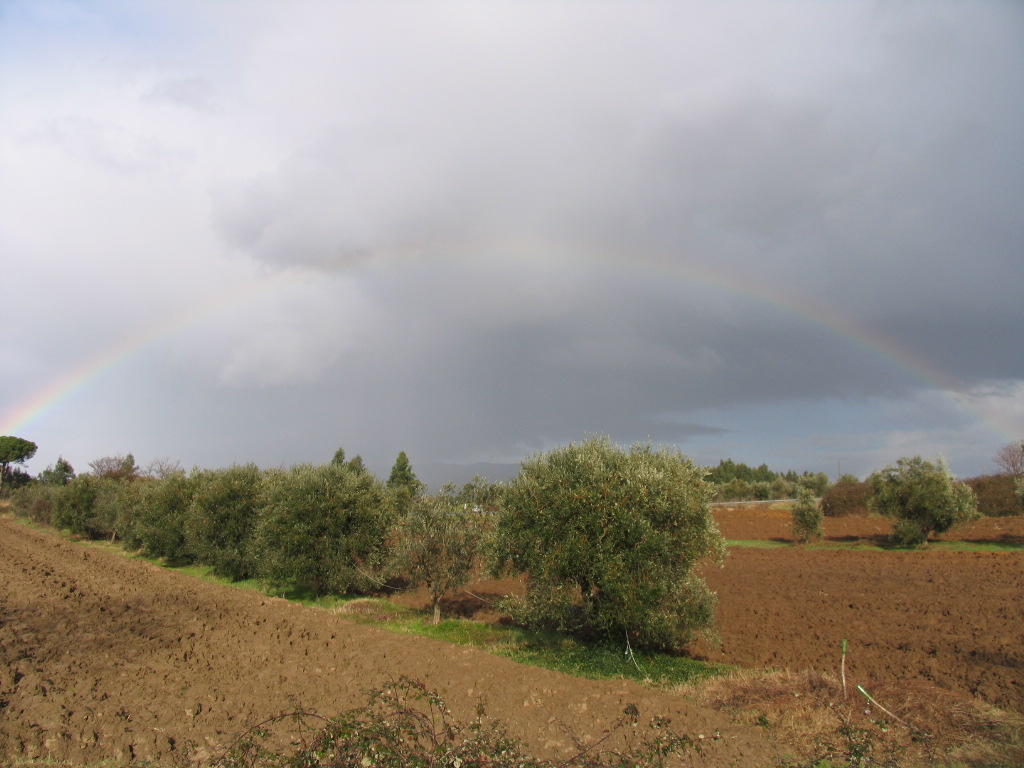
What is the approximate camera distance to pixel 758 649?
50.1 feet

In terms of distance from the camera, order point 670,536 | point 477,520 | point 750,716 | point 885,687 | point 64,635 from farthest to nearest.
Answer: point 477,520 → point 64,635 → point 670,536 → point 885,687 → point 750,716

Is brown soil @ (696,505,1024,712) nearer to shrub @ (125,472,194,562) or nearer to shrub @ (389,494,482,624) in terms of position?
shrub @ (389,494,482,624)

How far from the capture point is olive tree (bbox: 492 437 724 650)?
13.8 metres

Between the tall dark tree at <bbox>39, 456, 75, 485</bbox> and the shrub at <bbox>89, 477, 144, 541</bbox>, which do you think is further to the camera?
the tall dark tree at <bbox>39, 456, 75, 485</bbox>

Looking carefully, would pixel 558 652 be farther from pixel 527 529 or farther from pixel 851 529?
pixel 851 529

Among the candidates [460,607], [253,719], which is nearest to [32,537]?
[460,607]

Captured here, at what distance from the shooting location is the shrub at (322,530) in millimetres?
24234

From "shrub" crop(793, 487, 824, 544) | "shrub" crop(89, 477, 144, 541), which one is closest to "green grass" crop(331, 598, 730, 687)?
"shrub" crop(793, 487, 824, 544)

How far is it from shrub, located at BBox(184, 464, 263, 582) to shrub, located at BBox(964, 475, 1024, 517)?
5353cm

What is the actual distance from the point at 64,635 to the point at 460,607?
12432 mm

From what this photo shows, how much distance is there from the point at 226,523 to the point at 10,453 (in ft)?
418

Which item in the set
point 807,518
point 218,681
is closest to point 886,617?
point 218,681

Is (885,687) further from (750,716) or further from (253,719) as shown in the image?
(253,719)

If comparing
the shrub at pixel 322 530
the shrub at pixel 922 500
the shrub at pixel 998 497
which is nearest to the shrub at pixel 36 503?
the shrub at pixel 322 530
